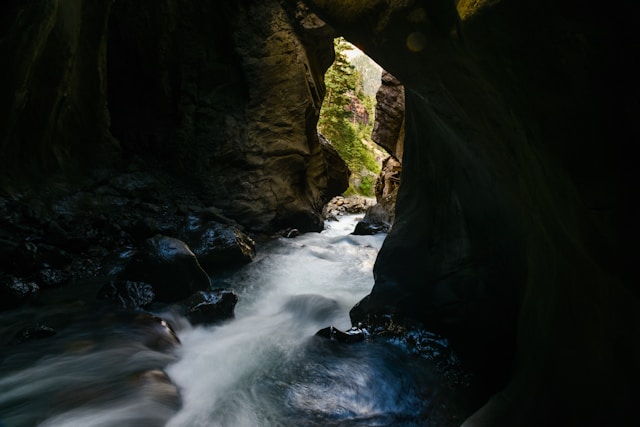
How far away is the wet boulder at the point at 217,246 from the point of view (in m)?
8.06

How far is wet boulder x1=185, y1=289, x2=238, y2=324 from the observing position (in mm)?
5555

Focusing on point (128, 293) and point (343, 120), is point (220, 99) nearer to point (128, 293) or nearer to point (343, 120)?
point (128, 293)

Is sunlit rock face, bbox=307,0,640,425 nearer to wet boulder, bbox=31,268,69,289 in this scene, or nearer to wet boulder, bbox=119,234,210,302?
wet boulder, bbox=119,234,210,302

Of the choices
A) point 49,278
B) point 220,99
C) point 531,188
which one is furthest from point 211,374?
→ point 220,99

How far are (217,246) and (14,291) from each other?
3424 mm

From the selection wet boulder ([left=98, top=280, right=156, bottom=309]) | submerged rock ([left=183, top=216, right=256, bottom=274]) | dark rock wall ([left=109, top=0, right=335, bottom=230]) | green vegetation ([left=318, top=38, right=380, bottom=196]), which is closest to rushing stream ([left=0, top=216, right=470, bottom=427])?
wet boulder ([left=98, top=280, right=156, bottom=309])

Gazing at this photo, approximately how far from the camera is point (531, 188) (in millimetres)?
2699

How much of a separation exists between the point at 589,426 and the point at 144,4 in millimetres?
11870

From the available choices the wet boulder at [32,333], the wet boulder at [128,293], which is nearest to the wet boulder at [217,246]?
the wet boulder at [128,293]

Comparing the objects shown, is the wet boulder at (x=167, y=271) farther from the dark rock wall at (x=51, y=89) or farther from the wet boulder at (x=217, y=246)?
the dark rock wall at (x=51, y=89)

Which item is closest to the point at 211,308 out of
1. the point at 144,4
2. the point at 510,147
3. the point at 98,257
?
the point at 98,257

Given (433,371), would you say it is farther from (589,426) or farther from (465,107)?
(465,107)

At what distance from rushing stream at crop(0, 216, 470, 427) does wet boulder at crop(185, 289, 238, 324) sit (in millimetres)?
152

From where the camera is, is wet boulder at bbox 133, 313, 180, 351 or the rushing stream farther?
wet boulder at bbox 133, 313, 180, 351
